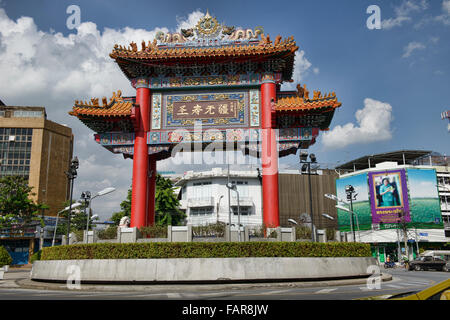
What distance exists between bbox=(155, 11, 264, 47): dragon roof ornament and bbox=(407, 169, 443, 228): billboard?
47.4 m

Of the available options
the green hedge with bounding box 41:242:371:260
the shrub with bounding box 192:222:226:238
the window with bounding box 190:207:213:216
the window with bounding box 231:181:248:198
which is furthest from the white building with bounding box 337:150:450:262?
the shrub with bounding box 192:222:226:238

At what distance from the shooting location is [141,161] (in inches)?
864

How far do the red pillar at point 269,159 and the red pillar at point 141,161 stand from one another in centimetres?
668

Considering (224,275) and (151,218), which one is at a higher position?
(151,218)

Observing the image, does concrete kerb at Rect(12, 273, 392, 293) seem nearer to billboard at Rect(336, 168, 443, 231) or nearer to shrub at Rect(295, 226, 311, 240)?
shrub at Rect(295, 226, 311, 240)

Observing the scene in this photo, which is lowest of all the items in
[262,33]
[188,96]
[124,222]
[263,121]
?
[124,222]

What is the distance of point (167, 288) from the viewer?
51.0 feet

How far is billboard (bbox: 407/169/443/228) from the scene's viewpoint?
194ft

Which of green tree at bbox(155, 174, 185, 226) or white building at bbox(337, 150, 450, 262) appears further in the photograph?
white building at bbox(337, 150, 450, 262)

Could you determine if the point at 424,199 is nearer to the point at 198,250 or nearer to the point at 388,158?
the point at 388,158
